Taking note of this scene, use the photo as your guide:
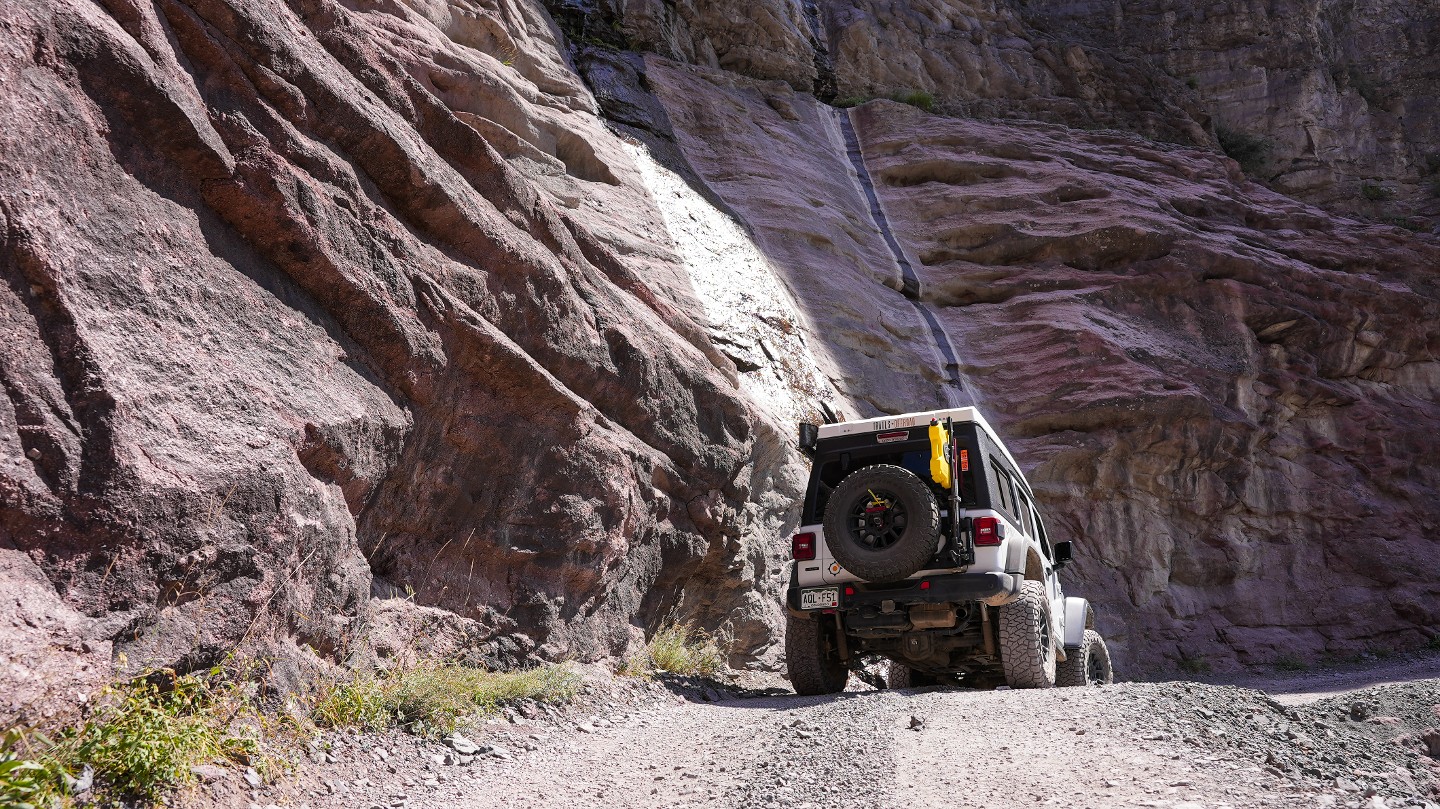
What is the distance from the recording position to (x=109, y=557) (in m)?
3.91

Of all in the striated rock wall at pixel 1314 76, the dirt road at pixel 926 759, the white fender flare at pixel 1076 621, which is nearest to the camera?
the dirt road at pixel 926 759

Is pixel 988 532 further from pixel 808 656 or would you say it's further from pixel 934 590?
pixel 808 656

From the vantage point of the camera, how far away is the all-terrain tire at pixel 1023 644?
7.37 metres

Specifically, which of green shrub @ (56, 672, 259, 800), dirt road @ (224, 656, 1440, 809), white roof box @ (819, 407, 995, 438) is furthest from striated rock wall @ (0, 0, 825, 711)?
white roof box @ (819, 407, 995, 438)

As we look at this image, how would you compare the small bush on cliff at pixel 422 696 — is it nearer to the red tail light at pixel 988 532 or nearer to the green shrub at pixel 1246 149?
the red tail light at pixel 988 532

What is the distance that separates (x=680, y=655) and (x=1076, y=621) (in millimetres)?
4042

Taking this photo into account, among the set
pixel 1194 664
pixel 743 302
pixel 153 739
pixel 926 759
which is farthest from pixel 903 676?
pixel 1194 664

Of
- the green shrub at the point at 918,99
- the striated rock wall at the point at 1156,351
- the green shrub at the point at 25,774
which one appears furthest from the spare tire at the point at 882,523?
the green shrub at the point at 918,99

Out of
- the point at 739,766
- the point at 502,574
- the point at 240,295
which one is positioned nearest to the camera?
the point at 739,766

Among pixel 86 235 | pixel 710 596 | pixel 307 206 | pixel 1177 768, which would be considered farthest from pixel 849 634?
pixel 86 235

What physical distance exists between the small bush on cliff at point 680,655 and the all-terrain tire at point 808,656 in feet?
3.07

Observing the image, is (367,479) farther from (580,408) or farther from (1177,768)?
(1177,768)

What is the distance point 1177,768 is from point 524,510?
467 centimetres

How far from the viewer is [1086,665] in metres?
9.31
